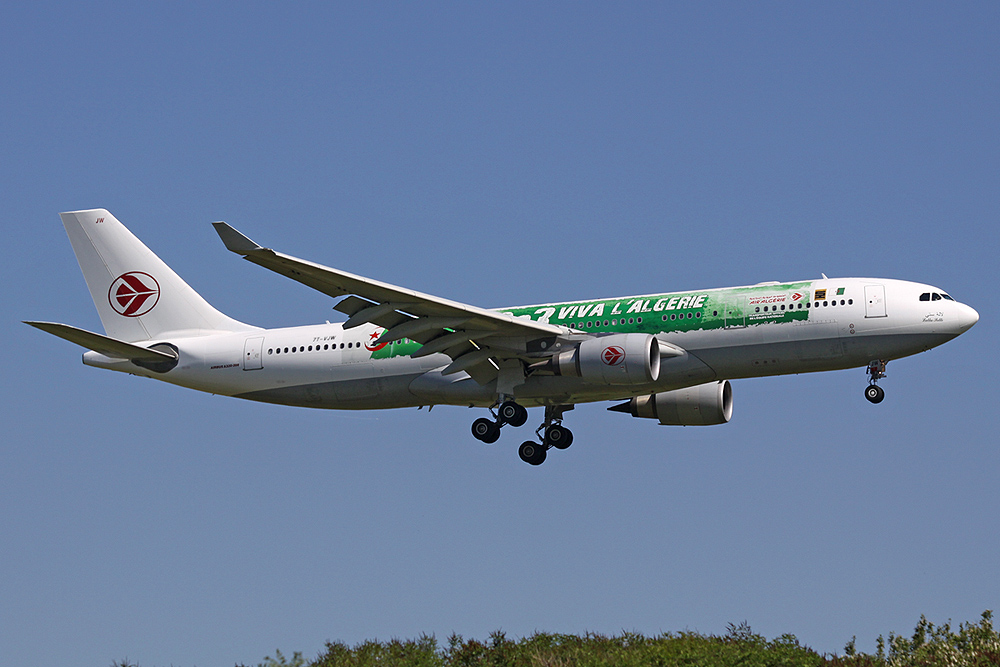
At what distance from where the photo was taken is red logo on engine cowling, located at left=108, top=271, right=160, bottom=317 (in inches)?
1677

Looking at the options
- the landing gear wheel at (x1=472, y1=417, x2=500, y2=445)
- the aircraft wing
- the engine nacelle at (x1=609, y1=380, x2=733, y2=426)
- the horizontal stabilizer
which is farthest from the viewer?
the engine nacelle at (x1=609, y1=380, x2=733, y2=426)

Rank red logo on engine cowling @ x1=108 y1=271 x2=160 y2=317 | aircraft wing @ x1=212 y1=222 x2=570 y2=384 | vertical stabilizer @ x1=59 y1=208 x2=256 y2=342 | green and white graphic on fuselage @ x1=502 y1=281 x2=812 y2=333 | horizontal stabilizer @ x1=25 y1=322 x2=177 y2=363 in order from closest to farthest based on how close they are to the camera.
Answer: aircraft wing @ x1=212 y1=222 x2=570 y2=384, green and white graphic on fuselage @ x1=502 y1=281 x2=812 y2=333, horizontal stabilizer @ x1=25 y1=322 x2=177 y2=363, vertical stabilizer @ x1=59 y1=208 x2=256 y2=342, red logo on engine cowling @ x1=108 y1=271 x2=160 y2=317

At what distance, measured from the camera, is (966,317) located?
110 feet

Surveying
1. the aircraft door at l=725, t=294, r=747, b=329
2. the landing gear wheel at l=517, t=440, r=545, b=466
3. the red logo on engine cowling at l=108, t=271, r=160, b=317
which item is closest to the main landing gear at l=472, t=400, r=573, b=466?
the landing gear wheel at l=517, t=440, r=545, b=466

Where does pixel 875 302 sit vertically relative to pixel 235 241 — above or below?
above

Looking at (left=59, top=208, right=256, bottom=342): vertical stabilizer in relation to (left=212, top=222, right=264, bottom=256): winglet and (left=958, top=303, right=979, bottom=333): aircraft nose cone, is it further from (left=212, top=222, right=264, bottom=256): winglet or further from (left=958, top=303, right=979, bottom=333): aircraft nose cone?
(left=958, top=303, right=979, bottom=333): aircraft nose cone

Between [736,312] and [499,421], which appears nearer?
[736,312]

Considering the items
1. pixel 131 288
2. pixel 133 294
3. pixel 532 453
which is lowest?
pixel 532 453

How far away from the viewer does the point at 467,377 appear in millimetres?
37594

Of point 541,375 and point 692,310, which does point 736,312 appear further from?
point 541,375

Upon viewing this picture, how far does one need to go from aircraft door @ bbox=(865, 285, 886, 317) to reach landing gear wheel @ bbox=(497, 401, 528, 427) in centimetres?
1024

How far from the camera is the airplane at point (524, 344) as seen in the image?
111 feet

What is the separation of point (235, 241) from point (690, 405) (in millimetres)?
16204

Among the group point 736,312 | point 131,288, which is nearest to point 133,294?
point 131,288
